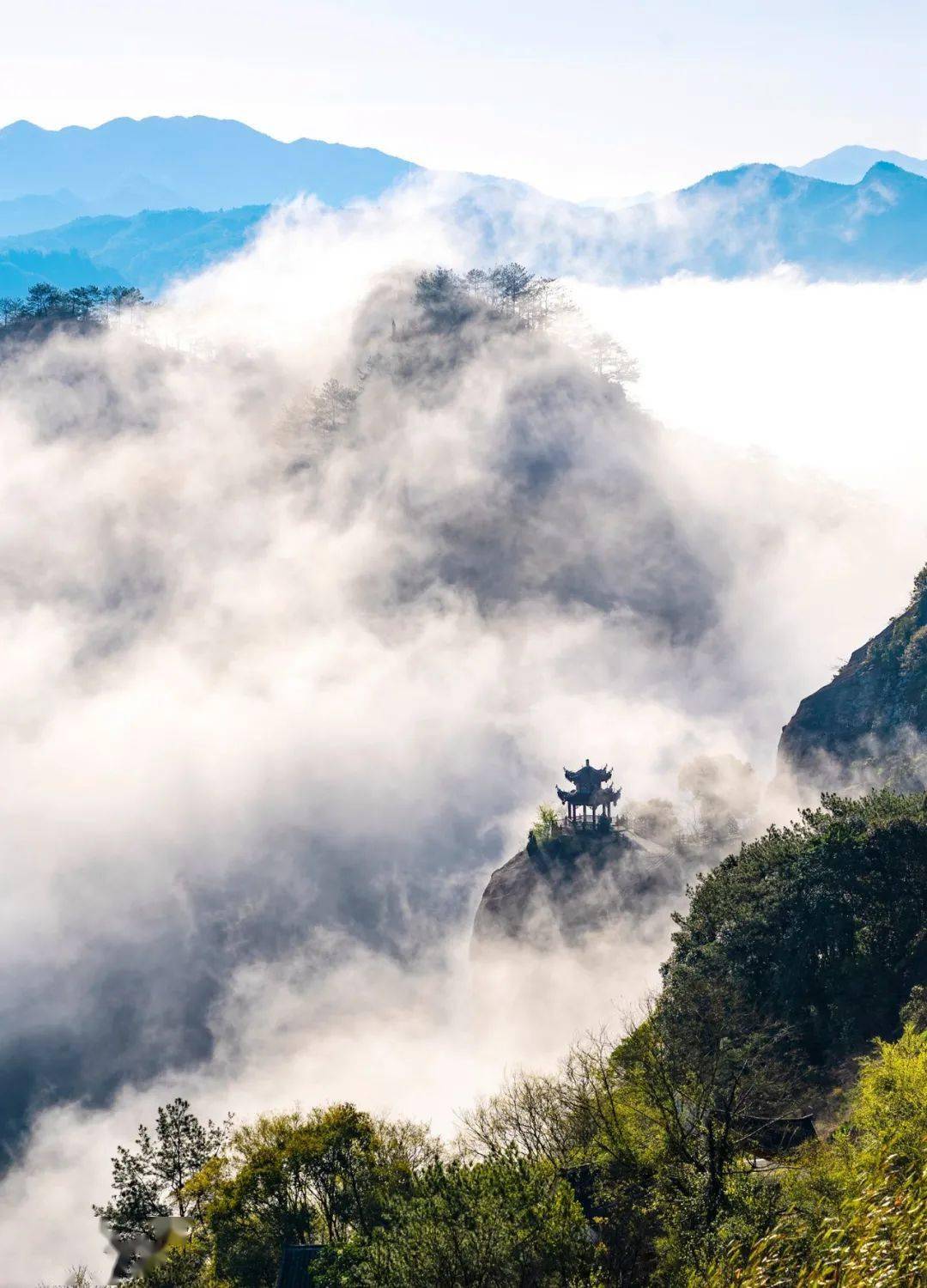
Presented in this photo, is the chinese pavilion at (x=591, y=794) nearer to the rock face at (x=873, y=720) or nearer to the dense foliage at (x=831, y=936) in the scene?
the rock face at (x=873, y=720)

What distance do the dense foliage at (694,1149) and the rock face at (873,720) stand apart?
1121 inches

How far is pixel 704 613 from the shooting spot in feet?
513

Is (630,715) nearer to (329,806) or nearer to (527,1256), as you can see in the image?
(329,806)

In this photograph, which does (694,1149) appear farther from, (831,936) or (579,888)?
(579,888)

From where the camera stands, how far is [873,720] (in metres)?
88.6

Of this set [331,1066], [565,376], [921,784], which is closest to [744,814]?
[921,784]

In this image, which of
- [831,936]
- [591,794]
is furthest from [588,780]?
[831,936]

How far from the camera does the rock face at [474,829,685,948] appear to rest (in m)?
87.9

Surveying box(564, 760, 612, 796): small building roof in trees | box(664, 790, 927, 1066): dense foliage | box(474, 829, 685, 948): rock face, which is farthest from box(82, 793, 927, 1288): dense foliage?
box(564, 760, 612, 796): small building roof in trees

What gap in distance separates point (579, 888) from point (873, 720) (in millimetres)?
28227

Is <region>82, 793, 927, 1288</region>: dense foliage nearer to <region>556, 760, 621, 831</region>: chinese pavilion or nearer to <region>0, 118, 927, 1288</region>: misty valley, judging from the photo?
<region>0, 118, 927, 1288</region>: misty valley

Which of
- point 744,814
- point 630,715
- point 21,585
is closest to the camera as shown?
point 744,814

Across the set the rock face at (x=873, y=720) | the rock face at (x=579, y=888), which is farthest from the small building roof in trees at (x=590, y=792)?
the rock face at (x=873, y=720)

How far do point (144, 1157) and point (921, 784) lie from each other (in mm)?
54564
